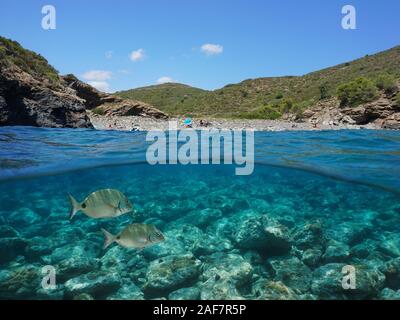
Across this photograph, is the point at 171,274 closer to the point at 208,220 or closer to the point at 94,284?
the point at 94,284

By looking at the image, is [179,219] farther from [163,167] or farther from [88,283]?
[88,283]

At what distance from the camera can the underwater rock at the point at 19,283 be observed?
7008 millimetres

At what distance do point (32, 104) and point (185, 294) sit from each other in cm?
1432

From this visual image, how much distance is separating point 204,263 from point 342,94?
3446 cm

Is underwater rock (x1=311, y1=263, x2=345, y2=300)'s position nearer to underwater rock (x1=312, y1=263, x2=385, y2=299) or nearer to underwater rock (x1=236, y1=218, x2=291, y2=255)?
underwater rock (x1=312, y1=263, x2=385, y2=299)

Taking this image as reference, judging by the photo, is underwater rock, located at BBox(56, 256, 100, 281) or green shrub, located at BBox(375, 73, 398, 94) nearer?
underwater rock, located at BBox(56, 256, 100, 281)

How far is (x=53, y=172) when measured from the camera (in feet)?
45.2

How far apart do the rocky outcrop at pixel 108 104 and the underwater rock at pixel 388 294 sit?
25.6 meters

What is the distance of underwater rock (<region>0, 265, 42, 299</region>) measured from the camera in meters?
7.01

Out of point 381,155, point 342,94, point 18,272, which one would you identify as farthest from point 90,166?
point 342,94

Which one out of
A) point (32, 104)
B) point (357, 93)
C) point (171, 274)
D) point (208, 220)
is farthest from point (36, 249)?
point (357, 93)

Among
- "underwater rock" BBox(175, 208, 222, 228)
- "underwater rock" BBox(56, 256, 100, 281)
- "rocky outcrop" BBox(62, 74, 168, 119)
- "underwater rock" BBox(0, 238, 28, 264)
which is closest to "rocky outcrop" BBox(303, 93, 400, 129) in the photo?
"rocky outcrop" BBox(62, 74, 168, 119)

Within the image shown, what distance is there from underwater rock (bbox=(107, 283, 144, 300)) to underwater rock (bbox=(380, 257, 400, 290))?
5224 mm

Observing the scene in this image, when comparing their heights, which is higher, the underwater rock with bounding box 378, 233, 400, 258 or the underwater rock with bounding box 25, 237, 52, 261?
the underwater rock with bounding box 25, 237, 52, 261
